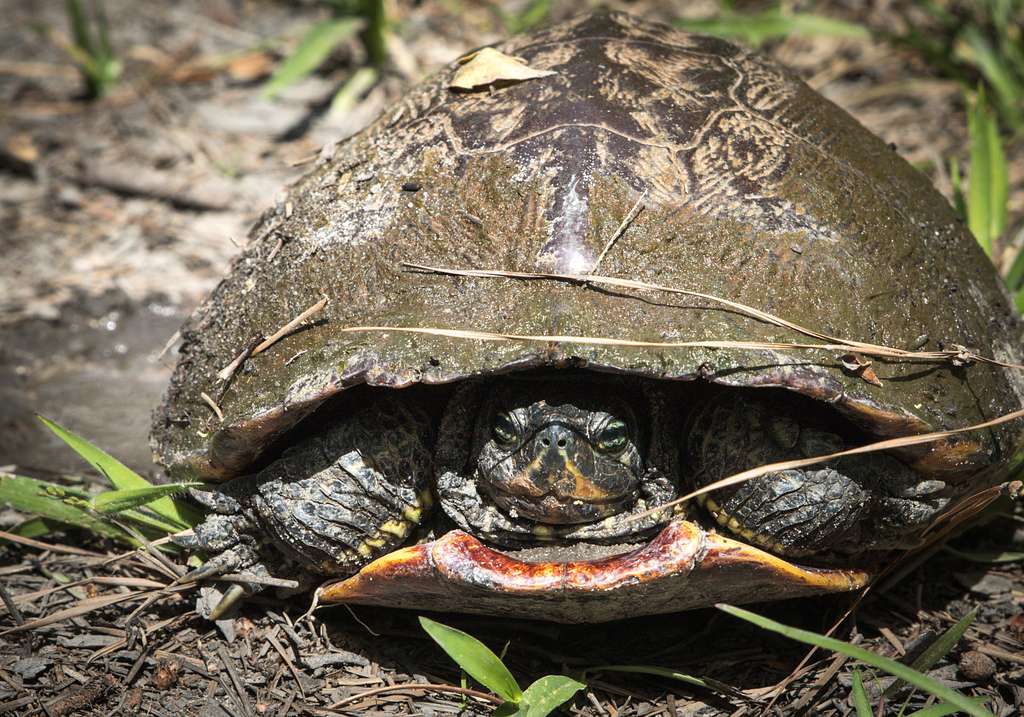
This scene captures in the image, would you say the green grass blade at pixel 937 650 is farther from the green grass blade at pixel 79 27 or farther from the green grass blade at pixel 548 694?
the green grass blade at pixel 79 27

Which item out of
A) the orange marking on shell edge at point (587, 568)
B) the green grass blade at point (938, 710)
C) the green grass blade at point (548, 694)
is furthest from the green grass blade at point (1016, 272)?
the green grass blade at point (548, 694)

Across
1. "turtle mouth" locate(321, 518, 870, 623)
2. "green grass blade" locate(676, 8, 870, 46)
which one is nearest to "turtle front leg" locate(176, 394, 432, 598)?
"turtle mouth" locate(321, 518, 870, 623)

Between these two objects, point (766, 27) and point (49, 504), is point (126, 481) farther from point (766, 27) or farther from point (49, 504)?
point (766, 27)

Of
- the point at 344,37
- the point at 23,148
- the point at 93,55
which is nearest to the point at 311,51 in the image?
the point at 344,37

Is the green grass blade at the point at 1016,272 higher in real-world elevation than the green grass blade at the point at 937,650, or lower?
higher

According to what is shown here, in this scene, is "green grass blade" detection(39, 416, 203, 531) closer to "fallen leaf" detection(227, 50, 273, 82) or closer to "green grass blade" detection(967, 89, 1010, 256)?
"green grass blade" detection(967, 89, 1010, 256)

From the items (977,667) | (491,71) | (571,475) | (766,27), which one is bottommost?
(977,667)

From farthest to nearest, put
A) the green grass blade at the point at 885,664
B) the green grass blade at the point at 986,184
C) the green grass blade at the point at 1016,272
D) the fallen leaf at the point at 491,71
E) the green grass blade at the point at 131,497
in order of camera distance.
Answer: the green grass blade at the point at 986,184, the green grass blade at the point at 1016,272, the fallen leaf at the point at 491,71, the green grass blade at the point at 131,497, the green grass blade at the point at 885,664
